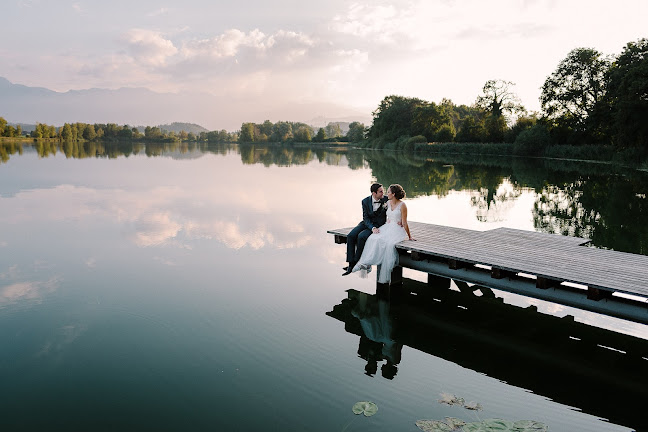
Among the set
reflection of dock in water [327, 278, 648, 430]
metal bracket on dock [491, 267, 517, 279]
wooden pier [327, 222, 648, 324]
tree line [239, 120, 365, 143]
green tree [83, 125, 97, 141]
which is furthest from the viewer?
green tree [83, 125, 97, 141]

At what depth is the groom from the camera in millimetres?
10219

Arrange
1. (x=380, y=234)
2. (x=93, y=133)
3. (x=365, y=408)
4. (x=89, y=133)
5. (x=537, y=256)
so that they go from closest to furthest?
(x=365, y=408) → (x=537, y=256) → (x=380, y=234) → (x=89, y=133) → (x=93, y=133)

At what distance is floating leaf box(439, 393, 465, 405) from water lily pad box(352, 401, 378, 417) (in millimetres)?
900

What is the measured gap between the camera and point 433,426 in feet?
17.4

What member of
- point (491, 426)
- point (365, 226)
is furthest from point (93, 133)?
point (491, 426)

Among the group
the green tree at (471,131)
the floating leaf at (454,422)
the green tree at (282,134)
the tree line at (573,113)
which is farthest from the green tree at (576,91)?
the green tree at (282,134)

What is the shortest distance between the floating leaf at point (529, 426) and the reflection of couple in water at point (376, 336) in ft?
5.70

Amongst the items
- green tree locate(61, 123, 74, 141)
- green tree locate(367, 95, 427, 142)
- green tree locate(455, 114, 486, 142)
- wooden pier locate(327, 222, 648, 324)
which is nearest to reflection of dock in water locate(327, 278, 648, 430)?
wooden pier locate(327, 222, 648, 324)

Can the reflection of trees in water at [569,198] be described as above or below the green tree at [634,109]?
below

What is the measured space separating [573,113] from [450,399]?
68.6 m

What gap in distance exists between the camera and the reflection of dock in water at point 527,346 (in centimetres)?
629

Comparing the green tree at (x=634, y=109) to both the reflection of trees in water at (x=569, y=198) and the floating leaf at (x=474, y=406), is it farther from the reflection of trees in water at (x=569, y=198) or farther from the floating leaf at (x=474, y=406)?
the floating leaf at (x=474, y=406)

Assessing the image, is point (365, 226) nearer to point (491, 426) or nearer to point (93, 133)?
point (491, 426)

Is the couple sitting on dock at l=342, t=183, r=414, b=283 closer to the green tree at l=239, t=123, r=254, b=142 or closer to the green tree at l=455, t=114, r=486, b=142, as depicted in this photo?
the green tree at l=455, t=114, r=486, b=142
